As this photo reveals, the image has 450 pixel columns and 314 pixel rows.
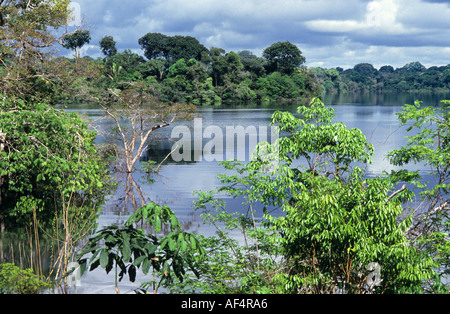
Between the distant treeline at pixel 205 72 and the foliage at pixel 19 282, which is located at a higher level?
the distant treeline at pixel 205 72

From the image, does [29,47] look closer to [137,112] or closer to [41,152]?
[41,152]

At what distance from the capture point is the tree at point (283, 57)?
80.7 meters

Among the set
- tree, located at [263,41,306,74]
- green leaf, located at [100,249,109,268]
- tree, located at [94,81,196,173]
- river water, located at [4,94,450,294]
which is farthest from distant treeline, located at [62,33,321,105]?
green leaf, located at [100,249,109,268]

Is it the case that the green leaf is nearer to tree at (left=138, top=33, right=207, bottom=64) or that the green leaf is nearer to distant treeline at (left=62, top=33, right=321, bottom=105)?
distant treeline at (left=62, top=33, right=321, bottom=105)

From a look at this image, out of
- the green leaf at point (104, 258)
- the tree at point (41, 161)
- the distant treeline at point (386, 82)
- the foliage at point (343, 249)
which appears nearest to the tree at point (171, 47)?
the distant treeline at point (386, 82)

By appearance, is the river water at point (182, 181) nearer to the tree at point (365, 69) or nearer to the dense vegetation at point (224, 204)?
the dense vegetation at point (224, 204)

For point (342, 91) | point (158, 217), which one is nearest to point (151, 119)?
point (158, 217)

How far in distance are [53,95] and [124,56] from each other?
52.0 metres

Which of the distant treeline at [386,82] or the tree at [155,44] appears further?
the distant treeline at [386,82]

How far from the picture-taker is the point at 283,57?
81688mm

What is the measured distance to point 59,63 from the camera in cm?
1571

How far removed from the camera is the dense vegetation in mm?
6027

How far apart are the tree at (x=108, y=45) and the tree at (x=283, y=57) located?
81.5ft

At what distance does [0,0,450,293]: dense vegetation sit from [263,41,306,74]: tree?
57.5 meters
